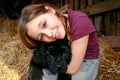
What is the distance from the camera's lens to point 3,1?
7473 millimetres

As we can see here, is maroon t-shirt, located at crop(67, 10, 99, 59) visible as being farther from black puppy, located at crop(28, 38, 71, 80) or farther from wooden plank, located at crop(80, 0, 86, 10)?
wooden plank, located at crop(80, 0, 86, 10)

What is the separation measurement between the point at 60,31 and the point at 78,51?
278 mm

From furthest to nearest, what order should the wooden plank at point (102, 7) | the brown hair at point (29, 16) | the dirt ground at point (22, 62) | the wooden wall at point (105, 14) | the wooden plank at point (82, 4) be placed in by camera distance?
the wooden plank at point (82, 4) < the wooden wall at point (105, 14) < the wooden plank at point (102, 7) < the dirt ground at point (22, 62) < the brown hair at point (29, 16)

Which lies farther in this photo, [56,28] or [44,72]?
[44,72]

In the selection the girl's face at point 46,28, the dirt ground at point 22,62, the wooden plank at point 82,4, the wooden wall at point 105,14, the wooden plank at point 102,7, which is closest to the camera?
the girl's face at point 46,28

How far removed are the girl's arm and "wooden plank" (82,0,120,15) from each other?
225 centimetres

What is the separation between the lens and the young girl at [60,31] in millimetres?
2713

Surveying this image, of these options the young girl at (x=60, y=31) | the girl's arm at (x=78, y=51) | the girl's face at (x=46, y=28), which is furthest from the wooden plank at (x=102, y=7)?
the girl's face at (x=46, y=28)

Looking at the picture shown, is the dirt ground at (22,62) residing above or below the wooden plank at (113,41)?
below

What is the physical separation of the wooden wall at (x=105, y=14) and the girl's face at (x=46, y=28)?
2410 mm

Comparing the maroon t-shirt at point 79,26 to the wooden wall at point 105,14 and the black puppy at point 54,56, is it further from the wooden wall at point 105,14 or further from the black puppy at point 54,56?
the wooden wall at point 105,14

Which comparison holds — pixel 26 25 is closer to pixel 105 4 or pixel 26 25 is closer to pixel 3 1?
pixel 105 4

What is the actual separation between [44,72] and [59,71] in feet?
0.59

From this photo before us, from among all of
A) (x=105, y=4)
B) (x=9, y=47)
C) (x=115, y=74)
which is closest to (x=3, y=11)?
(x=9, y=47)
